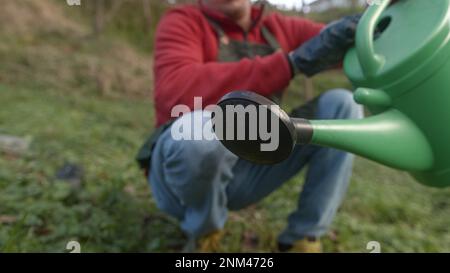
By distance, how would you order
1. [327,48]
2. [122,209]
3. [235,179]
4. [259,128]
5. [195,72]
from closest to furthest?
[259,128], [327,48], [195,72], [235,179], [122,209]

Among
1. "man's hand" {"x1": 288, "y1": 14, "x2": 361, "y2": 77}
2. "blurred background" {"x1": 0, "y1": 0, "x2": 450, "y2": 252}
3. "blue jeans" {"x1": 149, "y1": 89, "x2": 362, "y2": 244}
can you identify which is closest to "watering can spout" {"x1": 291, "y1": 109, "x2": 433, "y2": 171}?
"man's hand" {"x1": 288, "y1": 14, "x2": 361, "y2": 77}

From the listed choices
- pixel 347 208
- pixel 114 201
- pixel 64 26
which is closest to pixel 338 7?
pixel 64 26

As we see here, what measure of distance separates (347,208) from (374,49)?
1081mm

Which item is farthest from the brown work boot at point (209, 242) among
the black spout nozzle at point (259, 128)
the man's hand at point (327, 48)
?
the black spout nozzle at point (259, 128)

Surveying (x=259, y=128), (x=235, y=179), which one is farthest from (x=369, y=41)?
(x=235, y=179)

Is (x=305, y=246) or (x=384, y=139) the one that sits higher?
(x=384, y=139)

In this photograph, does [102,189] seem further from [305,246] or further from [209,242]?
[305,246]

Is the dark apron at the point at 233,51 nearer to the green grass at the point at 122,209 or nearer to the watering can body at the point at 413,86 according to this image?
the green grass at the point at 122,209

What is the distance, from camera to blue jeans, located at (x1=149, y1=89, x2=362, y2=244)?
96 centimetres

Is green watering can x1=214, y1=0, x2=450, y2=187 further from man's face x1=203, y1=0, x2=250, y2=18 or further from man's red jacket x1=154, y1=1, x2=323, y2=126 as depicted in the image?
man's face x1=203, y1=0, x2=250, y2=18

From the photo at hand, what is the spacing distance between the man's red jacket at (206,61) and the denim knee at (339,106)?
18 centimetres

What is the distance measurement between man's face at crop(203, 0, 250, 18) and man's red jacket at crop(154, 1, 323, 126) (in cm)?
2

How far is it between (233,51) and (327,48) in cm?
39

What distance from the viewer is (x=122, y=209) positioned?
1330 mm
